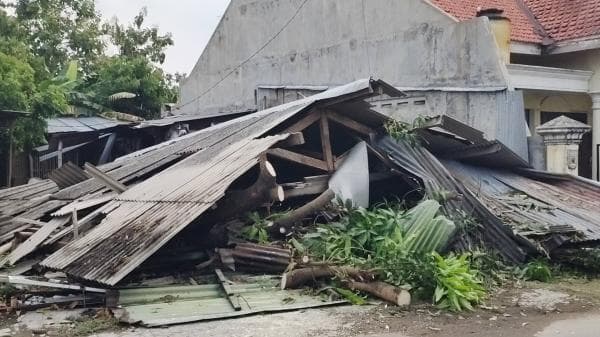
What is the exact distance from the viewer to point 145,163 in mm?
11516

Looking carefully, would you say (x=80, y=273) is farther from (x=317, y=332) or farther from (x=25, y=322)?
(x=317, y=332)

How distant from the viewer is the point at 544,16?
15.5 meters

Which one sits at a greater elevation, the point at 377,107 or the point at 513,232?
the point at 377,107

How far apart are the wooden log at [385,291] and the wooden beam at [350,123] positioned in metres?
3.31

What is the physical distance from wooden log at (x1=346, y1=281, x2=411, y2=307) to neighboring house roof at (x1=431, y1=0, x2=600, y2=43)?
27.5ft

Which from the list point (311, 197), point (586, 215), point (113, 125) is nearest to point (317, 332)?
point (311, 197)

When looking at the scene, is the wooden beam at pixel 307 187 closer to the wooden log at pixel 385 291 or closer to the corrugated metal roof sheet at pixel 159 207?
the corrugated metal roof sheet at pixel 159 207

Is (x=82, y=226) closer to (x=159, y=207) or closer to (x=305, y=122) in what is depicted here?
(x=159, y=207)

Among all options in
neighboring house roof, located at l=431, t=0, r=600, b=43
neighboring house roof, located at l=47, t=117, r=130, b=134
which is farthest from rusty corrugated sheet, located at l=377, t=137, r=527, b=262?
neighboring house roof, located at l=47, t=117, r=130, b=134

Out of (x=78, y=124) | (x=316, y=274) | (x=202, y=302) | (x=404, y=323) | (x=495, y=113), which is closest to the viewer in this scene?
(x=404, y=323)

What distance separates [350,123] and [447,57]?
393 cm

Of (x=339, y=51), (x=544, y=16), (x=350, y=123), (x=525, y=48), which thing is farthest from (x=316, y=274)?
(x=544, y=16)

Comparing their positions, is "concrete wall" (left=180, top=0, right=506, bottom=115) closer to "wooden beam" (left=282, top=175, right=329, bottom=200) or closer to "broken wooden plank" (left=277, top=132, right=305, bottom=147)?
"wooden beam" (left=282, top=175, right=329, bottom=200)

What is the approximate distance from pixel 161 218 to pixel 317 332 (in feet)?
8.08
